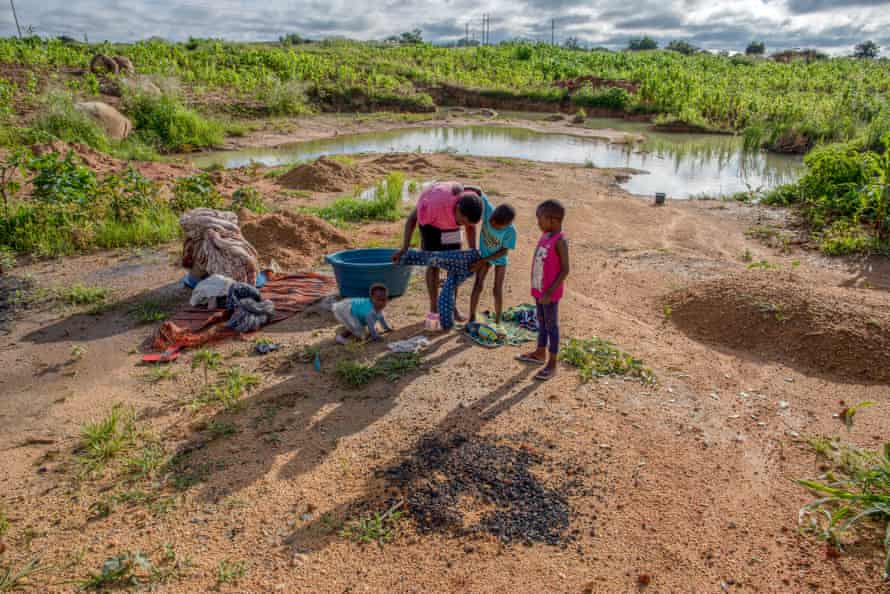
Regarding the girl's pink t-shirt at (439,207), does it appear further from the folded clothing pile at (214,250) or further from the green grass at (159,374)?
the green grass at (159,374)

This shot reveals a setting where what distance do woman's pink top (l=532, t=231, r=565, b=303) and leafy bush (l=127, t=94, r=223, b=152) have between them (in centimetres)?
1393

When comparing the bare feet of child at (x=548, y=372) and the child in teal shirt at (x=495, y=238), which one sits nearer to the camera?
the bare feet of child at (x=548, y=372)

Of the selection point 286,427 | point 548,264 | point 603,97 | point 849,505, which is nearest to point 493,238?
point 548,264

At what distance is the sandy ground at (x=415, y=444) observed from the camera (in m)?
2.32

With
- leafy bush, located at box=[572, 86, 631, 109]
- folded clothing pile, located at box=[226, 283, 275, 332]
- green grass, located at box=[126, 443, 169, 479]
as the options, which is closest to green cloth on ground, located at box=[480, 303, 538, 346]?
folded clothing pile, located at box=[226, 283, 275, 332]

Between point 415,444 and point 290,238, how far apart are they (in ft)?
13.7

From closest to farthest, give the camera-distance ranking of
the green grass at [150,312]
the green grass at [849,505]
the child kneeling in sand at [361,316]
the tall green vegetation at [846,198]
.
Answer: the green grass at [849,505], the child kneeling in sand at [361,316], the green grass at [150,312], the tall green vegetation at [846,198]

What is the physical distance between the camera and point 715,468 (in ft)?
9.66

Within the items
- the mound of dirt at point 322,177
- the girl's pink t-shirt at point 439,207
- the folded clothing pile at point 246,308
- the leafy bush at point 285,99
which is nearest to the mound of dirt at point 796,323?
the girl's pink t-shirt at point 439,207

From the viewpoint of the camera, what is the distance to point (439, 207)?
4223mm

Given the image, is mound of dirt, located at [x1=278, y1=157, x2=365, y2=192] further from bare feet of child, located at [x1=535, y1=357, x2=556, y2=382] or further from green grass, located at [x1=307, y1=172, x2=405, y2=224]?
bare feet of child, located at [x1=535, y1=357, x2=556, y2=382]

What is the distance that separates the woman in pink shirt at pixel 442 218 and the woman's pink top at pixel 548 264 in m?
0.55

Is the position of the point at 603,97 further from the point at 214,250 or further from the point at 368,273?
the point at 214,250

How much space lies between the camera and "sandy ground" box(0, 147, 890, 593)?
232cm
